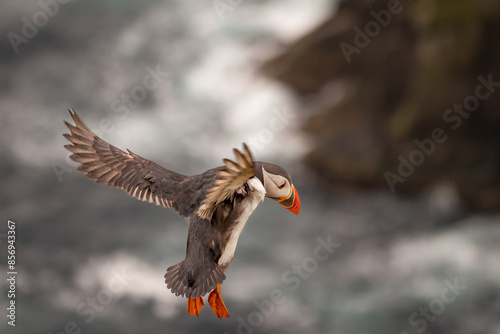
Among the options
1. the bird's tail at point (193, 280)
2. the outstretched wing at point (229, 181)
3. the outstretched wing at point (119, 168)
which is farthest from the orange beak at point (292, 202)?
the outstretched wing at point (119, 168)

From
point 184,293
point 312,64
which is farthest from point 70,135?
point 312,64

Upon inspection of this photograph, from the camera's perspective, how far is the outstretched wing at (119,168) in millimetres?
3584

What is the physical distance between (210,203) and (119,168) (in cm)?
106

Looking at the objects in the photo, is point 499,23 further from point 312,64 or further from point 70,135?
point 70,135

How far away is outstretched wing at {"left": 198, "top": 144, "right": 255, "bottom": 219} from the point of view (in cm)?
250

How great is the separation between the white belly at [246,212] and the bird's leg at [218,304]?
22 cm

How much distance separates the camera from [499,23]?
725cm

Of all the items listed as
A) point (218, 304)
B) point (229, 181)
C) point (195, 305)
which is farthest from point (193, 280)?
point (229, 181)

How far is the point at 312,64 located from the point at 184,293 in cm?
614

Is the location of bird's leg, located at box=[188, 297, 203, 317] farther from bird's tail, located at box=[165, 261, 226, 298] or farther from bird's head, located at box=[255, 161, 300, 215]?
bird's head, located at box=[255, 161, 300, 215]

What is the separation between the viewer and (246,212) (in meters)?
3.06

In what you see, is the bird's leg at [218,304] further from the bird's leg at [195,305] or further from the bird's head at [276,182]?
the bird's head at [276,182]

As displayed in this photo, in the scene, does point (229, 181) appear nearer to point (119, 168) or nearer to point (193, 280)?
point (193, 280)

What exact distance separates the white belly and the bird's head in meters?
0.10
